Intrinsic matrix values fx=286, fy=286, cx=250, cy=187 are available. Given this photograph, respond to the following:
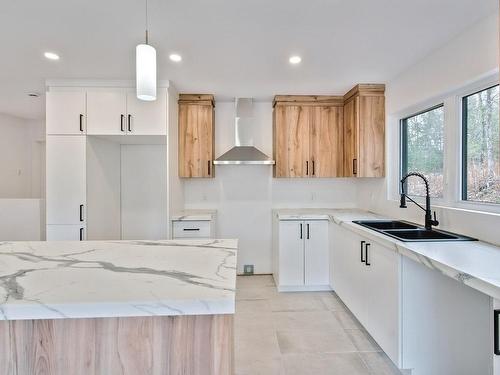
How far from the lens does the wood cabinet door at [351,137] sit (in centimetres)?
330

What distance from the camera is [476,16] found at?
1.88 m

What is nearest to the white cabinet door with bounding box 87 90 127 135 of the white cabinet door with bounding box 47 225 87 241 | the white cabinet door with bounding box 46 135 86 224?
the white cabinet door with bounding box 46 135 86 224

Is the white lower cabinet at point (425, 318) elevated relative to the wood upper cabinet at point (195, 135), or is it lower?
lower

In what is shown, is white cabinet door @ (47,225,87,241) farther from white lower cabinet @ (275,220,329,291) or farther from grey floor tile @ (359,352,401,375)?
grey floor tile @ (359,352,401,375)

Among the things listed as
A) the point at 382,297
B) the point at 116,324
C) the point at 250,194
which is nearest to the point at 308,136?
the point at 250,194

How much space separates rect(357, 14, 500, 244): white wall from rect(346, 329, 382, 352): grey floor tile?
109 centimetres

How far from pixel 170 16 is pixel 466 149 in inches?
94.2

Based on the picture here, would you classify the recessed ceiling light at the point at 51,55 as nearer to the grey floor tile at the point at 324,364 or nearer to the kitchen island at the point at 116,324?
the kitchen island at the point at 116,324

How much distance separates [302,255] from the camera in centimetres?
335

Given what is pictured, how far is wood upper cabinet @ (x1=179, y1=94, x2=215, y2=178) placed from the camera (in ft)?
11.7

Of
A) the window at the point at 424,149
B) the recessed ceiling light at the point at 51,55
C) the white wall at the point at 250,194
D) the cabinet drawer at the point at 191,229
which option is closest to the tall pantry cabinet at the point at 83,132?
the cabinet drawer at the point at 191,229

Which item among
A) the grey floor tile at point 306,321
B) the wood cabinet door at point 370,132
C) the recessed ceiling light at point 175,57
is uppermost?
the recessed ceiling light at point 175,57

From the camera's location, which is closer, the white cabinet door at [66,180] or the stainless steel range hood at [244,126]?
the white cabinet door at [66,180]

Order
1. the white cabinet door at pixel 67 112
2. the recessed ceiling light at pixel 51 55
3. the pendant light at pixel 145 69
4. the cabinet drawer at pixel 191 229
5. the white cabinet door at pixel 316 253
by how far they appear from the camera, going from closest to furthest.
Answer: the pendant light at pixel 145 69, the recessed ceiling light at pixel 51 55, the white cabinet door at pixel 67 112, the cabinet drawer at pixel 191 229, the white cabinet door at pixel 316 253
